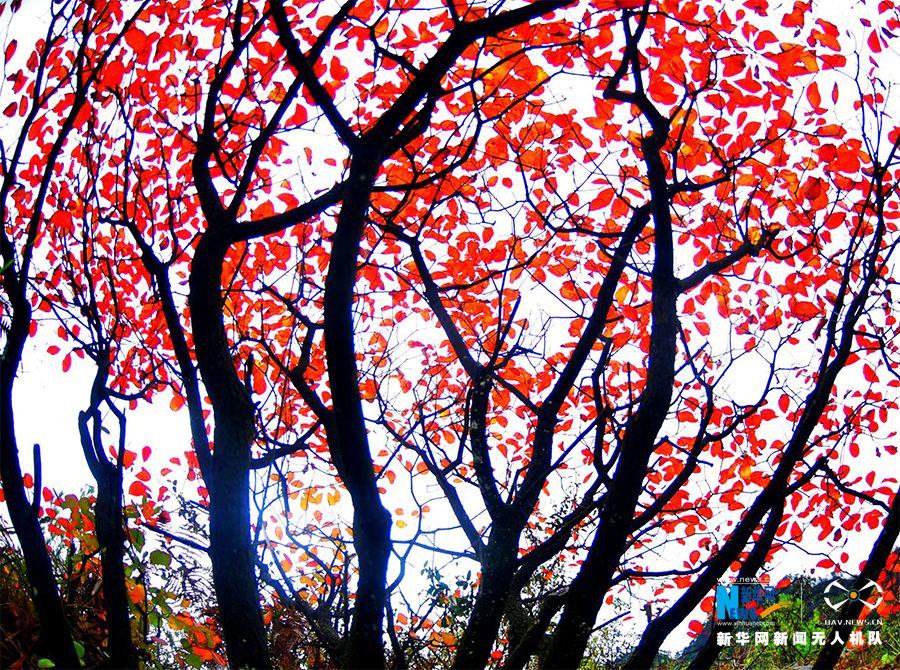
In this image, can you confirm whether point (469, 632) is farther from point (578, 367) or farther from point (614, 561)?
point (578, 367)

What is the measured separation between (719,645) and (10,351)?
21.2 ft

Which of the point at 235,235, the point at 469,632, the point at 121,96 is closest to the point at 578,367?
the point at 469,632

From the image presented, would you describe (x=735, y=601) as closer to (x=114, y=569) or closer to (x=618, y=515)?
(x=618, y=515)

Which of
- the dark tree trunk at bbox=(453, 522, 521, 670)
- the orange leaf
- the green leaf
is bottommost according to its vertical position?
the dark tree trunk at bbox=(453, 522, 521, 670)

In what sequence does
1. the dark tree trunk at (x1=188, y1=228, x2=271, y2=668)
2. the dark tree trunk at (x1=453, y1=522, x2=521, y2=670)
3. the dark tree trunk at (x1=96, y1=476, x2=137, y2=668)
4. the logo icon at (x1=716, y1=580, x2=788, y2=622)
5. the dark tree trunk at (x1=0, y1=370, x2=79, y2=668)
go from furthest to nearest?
1. the logo icon at (x1=716, y1=580, x2=788, y2=622)
2. the dark tree trunk at (x1=453, y1=522, x2=521, y2=670)
3. the dark tree trunk at (x1=96, y1=476, x2=137, y2=668)
4. the dark tree trunk at (x1=0, y1=370, x2=79, y2=668)
5. the dark tree trunk at (x1=188, y1=228, x2=271, y2=668)

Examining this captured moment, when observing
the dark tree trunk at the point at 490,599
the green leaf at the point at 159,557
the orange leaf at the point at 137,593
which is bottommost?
the dark tree trunk at the point at 490,599

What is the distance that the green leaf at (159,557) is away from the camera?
6805 millimetres

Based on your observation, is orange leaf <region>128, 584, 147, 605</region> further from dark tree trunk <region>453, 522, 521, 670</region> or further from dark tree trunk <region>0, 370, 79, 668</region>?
dark tree trunk <region>453, 522, 521, 670</region>

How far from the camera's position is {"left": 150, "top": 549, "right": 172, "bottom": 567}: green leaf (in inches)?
268

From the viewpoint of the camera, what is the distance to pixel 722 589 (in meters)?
6.59

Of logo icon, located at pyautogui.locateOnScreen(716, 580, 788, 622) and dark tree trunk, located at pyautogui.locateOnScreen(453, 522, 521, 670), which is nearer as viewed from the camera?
dark tree trunk, located at pyautogui.locateOnScreen(453, 522, 521, 670)

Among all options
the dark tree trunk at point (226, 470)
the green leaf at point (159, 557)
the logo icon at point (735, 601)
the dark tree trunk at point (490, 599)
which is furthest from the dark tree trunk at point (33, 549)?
the logo icon at point (735, 601)

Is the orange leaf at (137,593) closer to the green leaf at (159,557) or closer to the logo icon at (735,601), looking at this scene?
the green leaf at (159,557)

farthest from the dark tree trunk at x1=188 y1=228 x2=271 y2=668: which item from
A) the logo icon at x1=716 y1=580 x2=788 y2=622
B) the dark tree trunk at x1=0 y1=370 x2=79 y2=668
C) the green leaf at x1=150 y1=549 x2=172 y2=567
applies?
the logo icon at x1=716 y1=580 x2=788 y2=622
